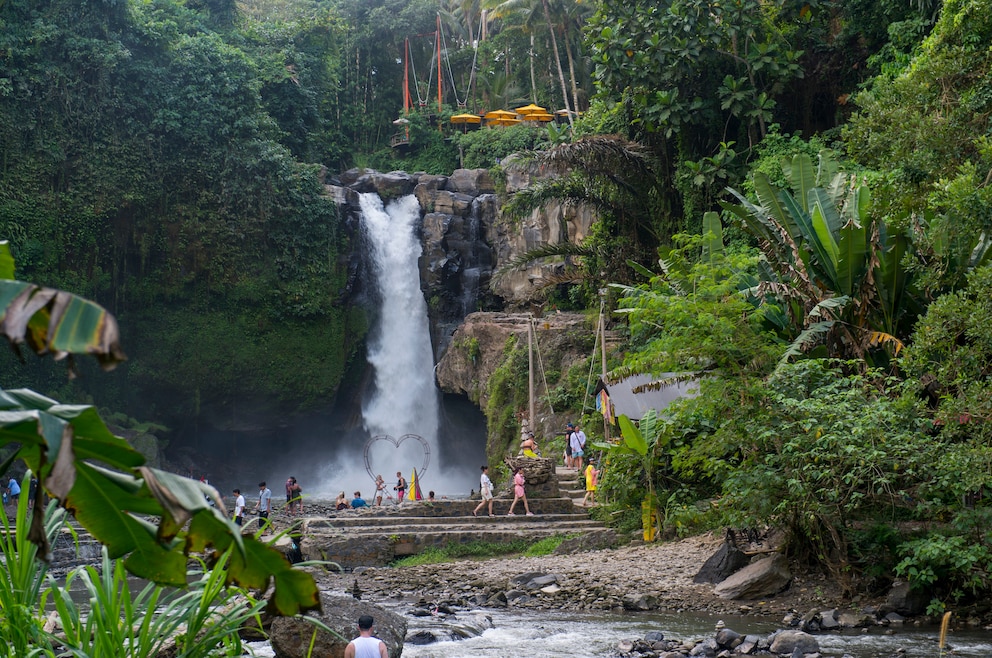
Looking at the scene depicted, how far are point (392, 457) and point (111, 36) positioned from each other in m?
16.0

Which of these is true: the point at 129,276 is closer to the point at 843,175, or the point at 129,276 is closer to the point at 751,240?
the point at 751,240

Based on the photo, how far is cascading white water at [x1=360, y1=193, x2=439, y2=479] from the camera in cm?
3244

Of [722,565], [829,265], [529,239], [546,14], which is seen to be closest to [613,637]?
[722,565]

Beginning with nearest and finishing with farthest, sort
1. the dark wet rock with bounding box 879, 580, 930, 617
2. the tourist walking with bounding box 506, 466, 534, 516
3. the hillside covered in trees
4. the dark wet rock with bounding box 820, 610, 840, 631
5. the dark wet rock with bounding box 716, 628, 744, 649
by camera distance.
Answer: the dark wet rock with bounding box 716, 628, 744, 649 → the dark wet rock with bounding box 820, 610, 840, 631 → the dark wet rock with bounding box 879, 580, 930, 617 → the hillside covered in trees → the tourist walking with bounding box 506, 466, 534, 516

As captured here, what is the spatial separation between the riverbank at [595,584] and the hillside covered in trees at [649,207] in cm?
48

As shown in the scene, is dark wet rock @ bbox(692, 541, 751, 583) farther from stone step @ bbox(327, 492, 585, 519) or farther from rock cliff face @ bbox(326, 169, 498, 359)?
rock cliff face @ bbox(326, 169, 498, 359)

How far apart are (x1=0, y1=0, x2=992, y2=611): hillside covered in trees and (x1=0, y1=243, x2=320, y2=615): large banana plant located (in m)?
7.67

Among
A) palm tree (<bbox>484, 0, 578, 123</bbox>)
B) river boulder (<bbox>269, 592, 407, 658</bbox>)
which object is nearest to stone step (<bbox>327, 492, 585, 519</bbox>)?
river boulder (<bbox>269, 592, 407, 658</bbox>)

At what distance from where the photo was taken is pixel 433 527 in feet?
54.9

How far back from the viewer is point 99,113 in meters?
29.6

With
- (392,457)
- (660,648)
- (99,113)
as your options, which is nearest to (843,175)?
(660,648)

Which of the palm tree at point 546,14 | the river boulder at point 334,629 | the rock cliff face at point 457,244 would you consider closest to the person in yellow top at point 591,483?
the river boulder at point 334,629

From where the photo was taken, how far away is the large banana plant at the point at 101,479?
2.39 metres

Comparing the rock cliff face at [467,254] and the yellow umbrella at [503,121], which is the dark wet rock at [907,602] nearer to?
the rock cliff face at [467,254]
